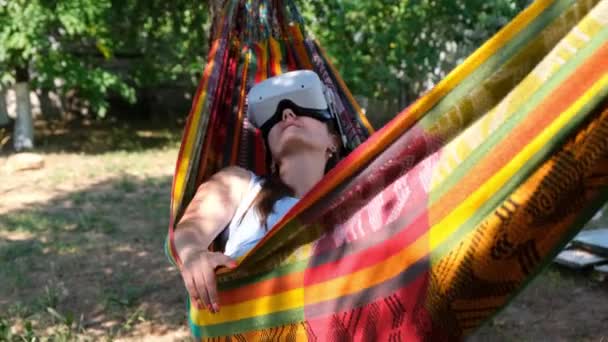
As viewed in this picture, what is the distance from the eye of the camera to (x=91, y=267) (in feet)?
12.6

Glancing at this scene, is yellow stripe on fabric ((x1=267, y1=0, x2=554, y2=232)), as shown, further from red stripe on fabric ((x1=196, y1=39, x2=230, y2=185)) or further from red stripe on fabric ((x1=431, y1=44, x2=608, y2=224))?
red stripe on fabric ((x1=196, y1=39, x2=230, y2=185))

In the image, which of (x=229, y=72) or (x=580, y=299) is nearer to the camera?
(x=229, y=72)

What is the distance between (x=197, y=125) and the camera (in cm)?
235

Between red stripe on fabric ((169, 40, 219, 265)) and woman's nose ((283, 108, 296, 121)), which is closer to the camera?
red stripe on fabric ((169, 40, 219, 265))

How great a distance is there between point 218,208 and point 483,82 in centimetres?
79

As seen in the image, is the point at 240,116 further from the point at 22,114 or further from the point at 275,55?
the point at 22,114

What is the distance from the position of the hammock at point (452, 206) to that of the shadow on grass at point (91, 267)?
1525 millimetres

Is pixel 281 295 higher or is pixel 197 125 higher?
pixel 197 125

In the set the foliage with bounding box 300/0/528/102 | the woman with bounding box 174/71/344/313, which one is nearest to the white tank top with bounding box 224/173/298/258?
the woman with bounding box 174/71/344/313

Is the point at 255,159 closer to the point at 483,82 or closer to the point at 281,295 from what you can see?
the point at 281,295

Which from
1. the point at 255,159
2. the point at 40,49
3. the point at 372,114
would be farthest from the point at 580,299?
the point at 372,114

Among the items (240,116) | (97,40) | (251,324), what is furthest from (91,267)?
(97,40)

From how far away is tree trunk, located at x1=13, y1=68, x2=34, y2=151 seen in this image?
794 centimetres

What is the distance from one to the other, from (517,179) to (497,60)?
0.79ft
